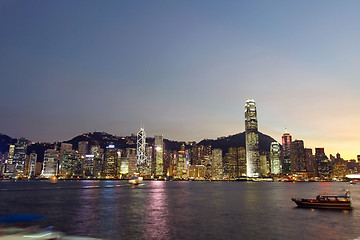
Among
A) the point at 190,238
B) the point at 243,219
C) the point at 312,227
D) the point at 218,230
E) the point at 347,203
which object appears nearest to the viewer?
the point at 190,238

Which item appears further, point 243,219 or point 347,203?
point 347,203

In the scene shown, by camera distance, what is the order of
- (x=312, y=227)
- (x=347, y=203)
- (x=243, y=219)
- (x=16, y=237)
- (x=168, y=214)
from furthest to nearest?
1. (x=347, y=203)
2. (x=168, y=214)
3. (x=243, y=219)
4. (x=312, y=227)
5. (x=16, y=237)

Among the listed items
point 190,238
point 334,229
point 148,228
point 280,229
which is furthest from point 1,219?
point 334,229

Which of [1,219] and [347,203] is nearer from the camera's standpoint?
[1,219]

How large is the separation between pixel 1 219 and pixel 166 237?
24.1 meters

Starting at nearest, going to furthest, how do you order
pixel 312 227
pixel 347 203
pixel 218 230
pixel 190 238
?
pixel 190 238 < pixel 218 230 < pixel 312 227 < pixel 347 203

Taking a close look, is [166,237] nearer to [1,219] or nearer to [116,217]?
[116,217]

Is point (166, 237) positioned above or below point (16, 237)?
below

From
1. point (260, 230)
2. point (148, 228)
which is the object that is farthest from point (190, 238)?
point (260, 230)

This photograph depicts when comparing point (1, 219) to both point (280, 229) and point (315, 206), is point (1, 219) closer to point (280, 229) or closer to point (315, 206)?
point (280, 229)

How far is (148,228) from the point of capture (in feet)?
124

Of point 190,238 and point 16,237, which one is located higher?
point 16,237

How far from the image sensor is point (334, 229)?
37.7m

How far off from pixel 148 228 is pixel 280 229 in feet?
54.5
